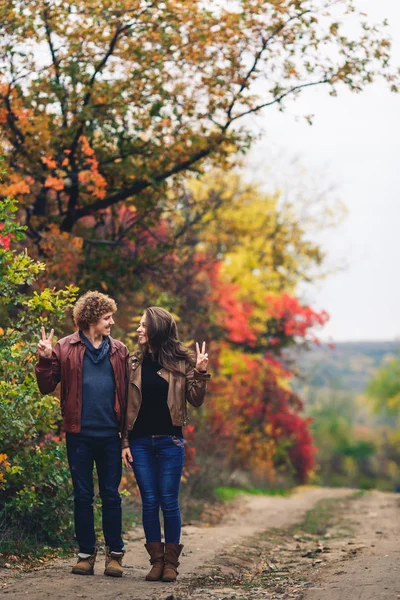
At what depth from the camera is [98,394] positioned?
23.9ft

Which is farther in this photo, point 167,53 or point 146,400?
point 167,53

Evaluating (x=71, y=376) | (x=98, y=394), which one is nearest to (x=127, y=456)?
(x=98, y=394)

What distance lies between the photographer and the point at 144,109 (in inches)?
569

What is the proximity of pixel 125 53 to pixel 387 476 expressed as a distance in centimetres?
5388

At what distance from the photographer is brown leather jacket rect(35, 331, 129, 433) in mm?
7230

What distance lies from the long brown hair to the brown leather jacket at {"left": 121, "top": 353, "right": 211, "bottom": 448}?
60 mm

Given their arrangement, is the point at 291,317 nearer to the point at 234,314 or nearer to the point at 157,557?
the point at 234,314

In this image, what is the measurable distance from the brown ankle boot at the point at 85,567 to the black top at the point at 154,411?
1080 millimetres

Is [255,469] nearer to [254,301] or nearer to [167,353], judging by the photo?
[254,301]

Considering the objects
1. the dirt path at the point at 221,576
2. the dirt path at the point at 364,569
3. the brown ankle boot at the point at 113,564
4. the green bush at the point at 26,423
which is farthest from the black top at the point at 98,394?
the dirt path at the point at 364,569

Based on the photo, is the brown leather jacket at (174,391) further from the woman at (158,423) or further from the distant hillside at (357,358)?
the distant hillside at (357,358)

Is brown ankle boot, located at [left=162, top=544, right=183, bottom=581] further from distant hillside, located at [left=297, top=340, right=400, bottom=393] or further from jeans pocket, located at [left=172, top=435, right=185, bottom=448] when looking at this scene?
distant hillside, located at [left=297, top=340, right=400, bottom=393]

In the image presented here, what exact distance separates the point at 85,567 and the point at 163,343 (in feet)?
6.29

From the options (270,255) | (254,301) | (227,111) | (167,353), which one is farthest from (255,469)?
(167,353)
